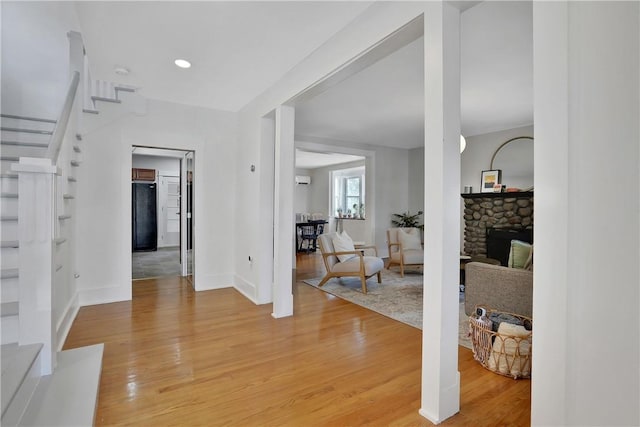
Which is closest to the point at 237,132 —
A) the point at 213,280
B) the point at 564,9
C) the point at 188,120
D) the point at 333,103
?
the point at 188,120

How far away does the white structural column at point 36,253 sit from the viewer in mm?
1798

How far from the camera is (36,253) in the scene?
184cm

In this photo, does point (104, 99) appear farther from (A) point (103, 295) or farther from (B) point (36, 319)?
(B) point (36, 319)

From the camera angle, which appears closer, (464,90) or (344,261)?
(464,90)

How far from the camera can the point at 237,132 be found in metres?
4.50

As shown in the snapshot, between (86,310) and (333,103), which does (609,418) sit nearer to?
(333,103)

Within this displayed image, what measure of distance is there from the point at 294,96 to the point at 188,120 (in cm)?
195

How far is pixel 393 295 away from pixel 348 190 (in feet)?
19.3

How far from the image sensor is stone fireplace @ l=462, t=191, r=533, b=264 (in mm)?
4910

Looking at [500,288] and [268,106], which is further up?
[268,106]

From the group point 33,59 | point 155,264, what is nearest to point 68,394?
point 33,59

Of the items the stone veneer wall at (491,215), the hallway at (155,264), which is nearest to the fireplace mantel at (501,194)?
the stone veneer wall at (491,215)

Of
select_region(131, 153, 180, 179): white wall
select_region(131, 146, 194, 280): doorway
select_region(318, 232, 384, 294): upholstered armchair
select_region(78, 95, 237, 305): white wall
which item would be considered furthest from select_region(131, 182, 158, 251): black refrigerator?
select_region(318, 232, 384, 294): upholstered armchair

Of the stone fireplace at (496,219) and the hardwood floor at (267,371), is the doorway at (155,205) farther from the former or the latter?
the stone fireplace at (496,219)
